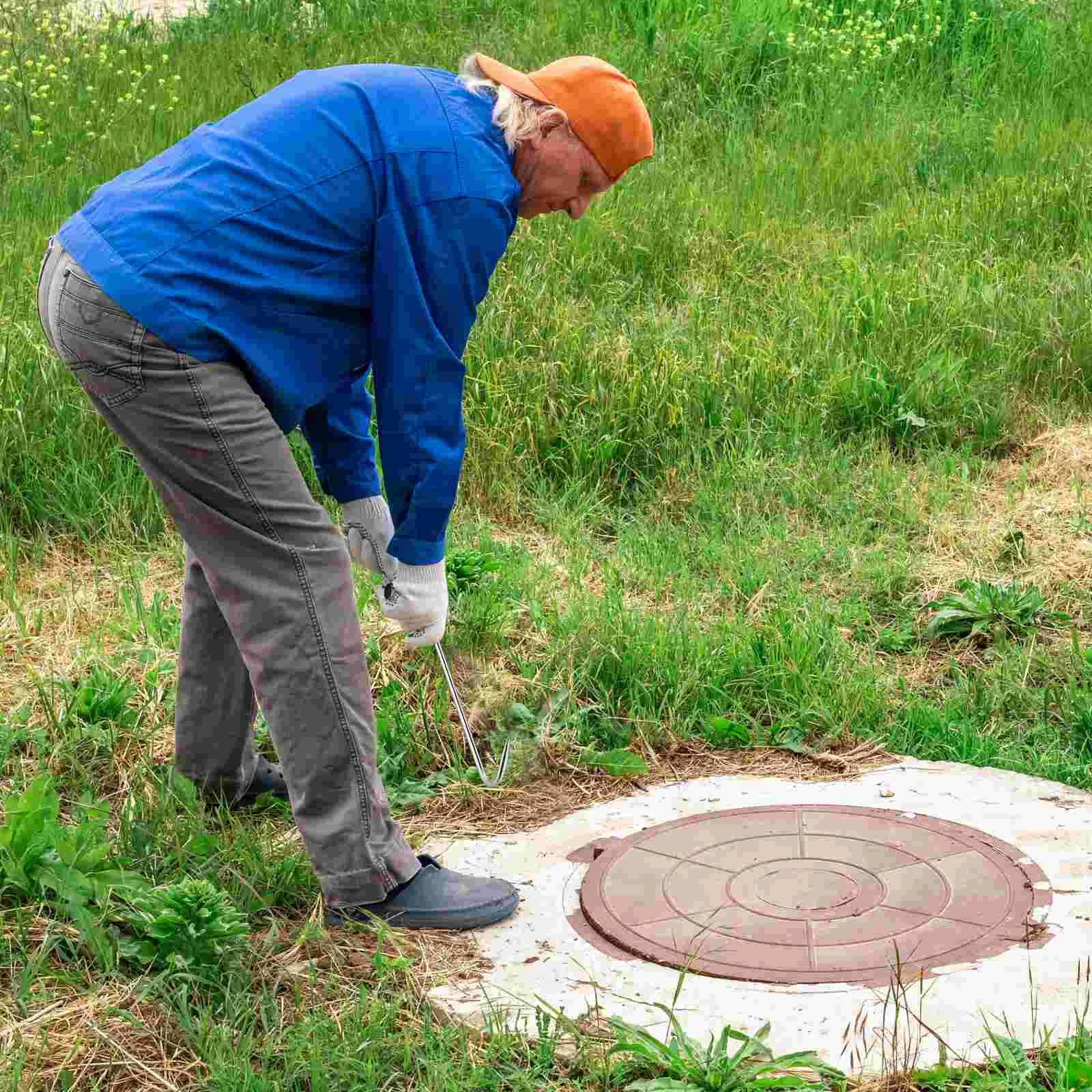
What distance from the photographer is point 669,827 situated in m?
3.54

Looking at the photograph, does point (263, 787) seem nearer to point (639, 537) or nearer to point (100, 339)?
point (100, 339)

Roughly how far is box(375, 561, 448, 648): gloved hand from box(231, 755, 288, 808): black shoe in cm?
62

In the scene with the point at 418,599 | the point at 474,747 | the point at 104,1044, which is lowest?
the point at 474,747

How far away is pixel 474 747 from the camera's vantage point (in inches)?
153

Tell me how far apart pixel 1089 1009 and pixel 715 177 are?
571 centimetres

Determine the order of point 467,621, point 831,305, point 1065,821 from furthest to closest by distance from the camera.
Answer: point 831,305, point 467,621, point 1065,821

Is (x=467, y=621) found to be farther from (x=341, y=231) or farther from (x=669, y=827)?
(x=341, y=231)

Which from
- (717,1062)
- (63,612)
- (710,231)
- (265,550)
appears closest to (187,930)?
(265,550)

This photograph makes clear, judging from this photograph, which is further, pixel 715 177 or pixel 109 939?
pixel 715 177

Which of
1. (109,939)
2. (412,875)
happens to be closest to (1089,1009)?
(412,875)

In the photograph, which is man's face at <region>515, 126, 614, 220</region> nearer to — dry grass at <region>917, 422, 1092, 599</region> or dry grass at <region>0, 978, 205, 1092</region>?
dry grass at <region>0, 978, 205, 1092</region>

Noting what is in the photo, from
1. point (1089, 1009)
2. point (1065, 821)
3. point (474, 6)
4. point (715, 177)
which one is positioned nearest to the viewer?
point (1089, 1009)

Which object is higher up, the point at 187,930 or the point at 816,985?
the point at 187,930

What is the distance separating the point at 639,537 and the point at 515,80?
2344 mm
